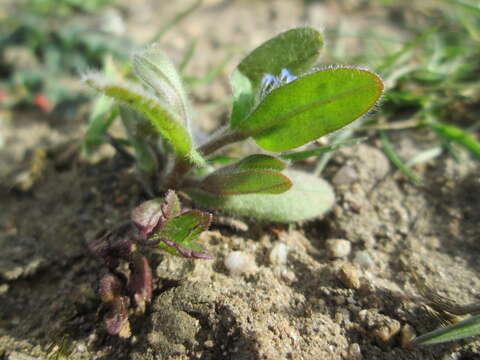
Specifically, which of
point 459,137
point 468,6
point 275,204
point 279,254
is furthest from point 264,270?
point 468,6

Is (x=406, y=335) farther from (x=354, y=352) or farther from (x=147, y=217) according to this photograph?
(x=147, y=217)

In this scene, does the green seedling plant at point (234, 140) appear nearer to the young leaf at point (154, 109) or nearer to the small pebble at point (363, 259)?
the young leaf at point (154, 109)

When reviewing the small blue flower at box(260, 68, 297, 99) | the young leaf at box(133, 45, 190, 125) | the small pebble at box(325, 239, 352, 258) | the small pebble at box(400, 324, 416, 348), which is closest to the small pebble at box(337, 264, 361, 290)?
the small pebble at box(325, 239, 352, 258)

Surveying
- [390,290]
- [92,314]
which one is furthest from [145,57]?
[390,290]

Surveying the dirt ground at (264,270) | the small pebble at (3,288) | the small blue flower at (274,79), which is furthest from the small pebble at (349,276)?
the small pebble at (3,288)

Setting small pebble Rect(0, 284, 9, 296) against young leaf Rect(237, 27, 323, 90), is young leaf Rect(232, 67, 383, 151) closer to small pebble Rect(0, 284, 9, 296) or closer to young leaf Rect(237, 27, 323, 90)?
young leaf Rect(237, 27, 323, 90)
